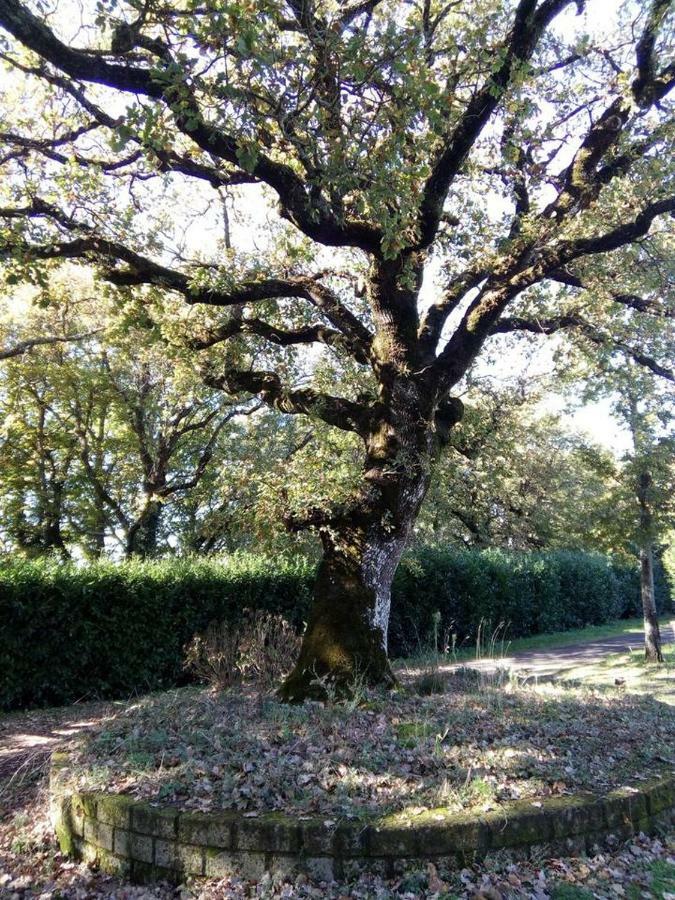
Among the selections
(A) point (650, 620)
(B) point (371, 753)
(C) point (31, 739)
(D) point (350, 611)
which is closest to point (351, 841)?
(B) point (371, 753)

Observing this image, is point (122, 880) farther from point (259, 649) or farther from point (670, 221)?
point (670, 221)

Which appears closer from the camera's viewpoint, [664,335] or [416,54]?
[416,54]

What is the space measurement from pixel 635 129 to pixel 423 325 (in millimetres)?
3626

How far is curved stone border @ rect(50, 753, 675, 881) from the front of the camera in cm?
384

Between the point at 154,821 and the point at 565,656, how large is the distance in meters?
13.0

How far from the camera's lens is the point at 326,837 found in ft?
12.6

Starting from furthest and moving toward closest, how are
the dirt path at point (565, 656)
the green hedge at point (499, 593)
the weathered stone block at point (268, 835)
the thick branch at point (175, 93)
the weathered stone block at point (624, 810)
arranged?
the green hedge at point (499, 593) < the dirt path at point (565, 656) < the thick branch at point (175, 93) < the weathered stone block at point (624, 810) < the weathered stone block at point (268, 835)

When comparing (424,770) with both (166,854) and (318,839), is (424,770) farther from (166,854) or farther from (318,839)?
(166,854)

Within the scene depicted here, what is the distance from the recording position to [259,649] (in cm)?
833

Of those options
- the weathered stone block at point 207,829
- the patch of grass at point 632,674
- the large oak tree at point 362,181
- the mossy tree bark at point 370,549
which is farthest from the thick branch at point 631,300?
the weathered stone block at point 207,829

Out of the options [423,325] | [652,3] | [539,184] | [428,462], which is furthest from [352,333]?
[652,3]

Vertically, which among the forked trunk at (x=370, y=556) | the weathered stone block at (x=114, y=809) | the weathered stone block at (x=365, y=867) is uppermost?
the forked trunk at (x=370, y=556)

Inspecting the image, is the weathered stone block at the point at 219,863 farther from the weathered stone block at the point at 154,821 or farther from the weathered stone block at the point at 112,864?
the weathered stone block at the point at 112,864

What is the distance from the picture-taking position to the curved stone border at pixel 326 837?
3.84 meters
